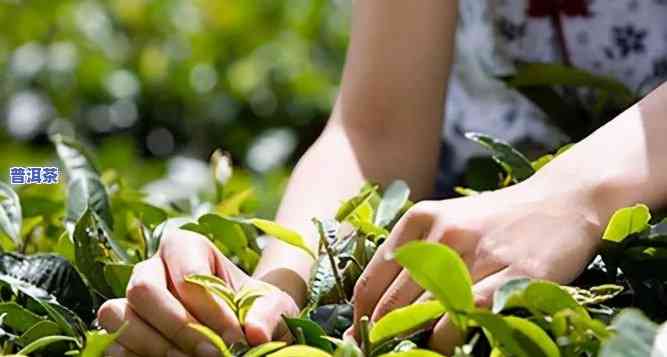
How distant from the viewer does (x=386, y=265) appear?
129 cm

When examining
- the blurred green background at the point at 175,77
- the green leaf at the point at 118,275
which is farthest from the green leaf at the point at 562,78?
the blurred green background at the point at 175,77

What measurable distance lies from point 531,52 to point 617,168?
77 cm

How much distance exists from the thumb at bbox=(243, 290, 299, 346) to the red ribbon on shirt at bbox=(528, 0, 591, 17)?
2.67 ft

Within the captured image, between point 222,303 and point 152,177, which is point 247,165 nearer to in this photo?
point 152,177

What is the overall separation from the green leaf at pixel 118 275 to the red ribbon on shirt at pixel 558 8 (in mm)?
839

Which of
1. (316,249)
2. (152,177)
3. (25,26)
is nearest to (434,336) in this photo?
(316,249)

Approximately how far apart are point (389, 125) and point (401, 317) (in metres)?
0.68

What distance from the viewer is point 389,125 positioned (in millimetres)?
1846

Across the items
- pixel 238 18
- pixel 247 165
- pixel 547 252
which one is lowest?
pixel 247 165

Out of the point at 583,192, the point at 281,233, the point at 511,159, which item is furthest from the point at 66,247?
the point at 583,192

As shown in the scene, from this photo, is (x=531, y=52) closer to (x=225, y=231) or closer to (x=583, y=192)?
(x=225, y=231)

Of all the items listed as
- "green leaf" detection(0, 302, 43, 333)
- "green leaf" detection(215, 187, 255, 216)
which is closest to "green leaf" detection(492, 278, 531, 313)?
"green leaf" detection(0, 302, 43, 333)

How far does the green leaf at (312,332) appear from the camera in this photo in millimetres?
1263

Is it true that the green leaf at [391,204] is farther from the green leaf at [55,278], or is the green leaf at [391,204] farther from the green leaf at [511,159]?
the green leaf at [55,278]
